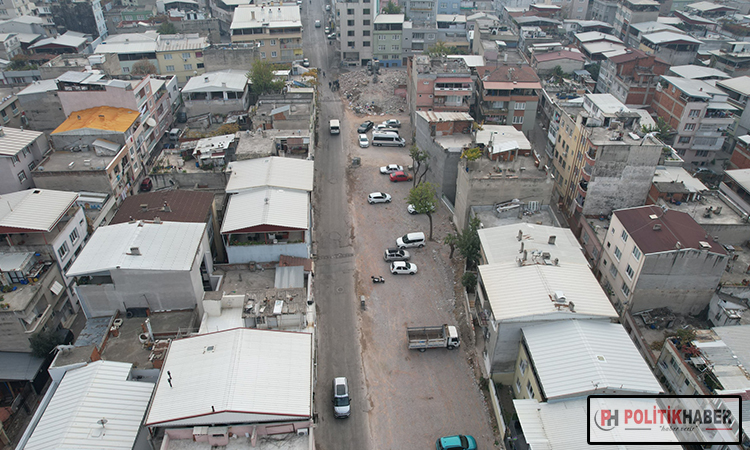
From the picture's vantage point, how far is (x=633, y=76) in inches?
3024

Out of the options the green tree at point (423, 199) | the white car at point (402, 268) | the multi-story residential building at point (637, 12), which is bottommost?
the white car at point (402, 268)

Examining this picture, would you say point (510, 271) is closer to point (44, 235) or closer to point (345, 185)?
point (345, 185)

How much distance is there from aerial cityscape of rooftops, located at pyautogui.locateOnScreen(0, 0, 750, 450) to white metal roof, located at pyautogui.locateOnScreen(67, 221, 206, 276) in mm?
200

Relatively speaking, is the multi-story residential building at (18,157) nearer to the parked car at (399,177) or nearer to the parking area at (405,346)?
the parking area at (405,346)

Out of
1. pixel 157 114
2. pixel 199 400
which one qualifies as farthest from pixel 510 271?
pixel 157 114

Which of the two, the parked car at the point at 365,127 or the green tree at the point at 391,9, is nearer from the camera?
the parked car at the point at 365,127

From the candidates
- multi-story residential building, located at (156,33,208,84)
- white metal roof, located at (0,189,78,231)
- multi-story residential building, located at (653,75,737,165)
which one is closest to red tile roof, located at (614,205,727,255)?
multi-story residential building, located at (653,75,737,165)

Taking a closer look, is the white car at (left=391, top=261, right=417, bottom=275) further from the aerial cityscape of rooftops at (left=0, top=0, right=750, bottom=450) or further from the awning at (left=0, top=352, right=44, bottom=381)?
the awning at (left=0, top=352, right=44, bottom=381)

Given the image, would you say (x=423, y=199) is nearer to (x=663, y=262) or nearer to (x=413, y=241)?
(x=413, y=241)

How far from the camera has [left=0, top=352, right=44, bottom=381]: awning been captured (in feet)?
113

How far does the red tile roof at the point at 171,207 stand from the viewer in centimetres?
3888

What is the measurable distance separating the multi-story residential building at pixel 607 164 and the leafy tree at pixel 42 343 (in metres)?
49.1

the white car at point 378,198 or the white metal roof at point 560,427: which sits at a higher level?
the white metal roof at point 560,427

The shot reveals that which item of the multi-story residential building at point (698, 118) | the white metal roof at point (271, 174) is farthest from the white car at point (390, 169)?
the multi-story residential building at point (698, 118)
